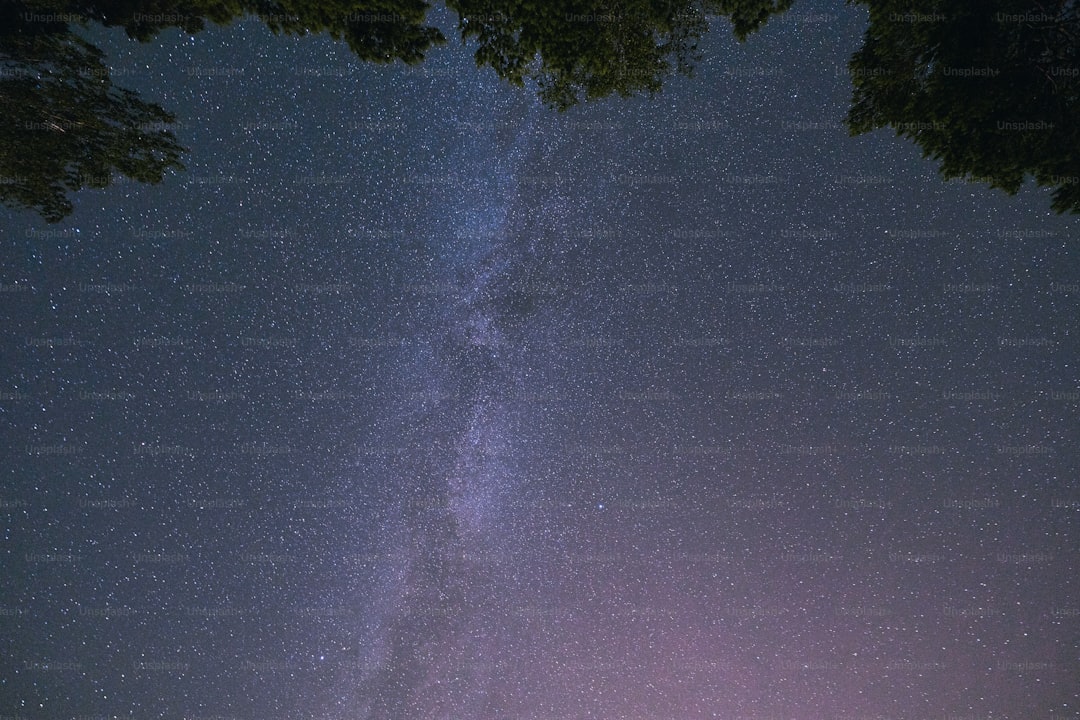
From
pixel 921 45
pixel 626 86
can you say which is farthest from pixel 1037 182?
pixel 626 86

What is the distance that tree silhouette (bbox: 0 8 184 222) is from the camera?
5250 mm

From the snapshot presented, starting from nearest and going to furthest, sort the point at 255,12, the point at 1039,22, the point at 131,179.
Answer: the point at 1039,22 → the point at 255,12 → the point at 131,179

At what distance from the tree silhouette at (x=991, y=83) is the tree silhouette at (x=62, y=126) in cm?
832

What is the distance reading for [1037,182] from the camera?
5.16 meters

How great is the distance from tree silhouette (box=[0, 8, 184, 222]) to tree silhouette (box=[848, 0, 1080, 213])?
8.32 meters

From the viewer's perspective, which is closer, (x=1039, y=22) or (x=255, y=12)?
(x=1039, y=22)

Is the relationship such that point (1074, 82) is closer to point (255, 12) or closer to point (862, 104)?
point (862, 104)

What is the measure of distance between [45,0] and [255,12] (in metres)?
1.89

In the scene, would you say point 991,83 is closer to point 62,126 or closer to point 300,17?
point 300,17

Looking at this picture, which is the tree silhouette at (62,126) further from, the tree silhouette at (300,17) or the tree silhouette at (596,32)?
the tree silhouette at (596,32)

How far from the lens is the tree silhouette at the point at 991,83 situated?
187 inches

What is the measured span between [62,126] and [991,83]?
9862 mm

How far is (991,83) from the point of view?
4887 mm

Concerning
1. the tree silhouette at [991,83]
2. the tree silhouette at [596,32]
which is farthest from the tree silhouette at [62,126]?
the tree silhouette at [991,83]
